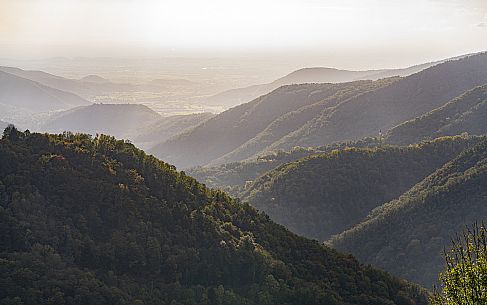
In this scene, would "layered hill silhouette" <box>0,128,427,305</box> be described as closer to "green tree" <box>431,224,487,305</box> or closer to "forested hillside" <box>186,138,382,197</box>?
"green tree" <box>431,224,487,305</box>

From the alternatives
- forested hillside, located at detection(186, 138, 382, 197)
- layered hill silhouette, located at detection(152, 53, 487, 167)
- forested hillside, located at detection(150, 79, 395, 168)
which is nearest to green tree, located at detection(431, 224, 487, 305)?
forested hillside, located at detection(186, 138, 382, 197)

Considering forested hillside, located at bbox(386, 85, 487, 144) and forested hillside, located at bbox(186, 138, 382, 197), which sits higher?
forested hillside, located at bbox(386, 85, 487, 144)

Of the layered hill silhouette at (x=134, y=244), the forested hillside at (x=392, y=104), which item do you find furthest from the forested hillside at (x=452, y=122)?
the layered hill silhouette at (x=134, y=244)

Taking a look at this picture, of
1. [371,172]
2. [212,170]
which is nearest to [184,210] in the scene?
[371,172]

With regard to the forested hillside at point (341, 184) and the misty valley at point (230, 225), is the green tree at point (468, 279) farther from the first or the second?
the forested hillside at point (341, 184)

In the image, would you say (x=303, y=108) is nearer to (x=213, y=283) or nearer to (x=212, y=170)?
(x=212, y=170)
